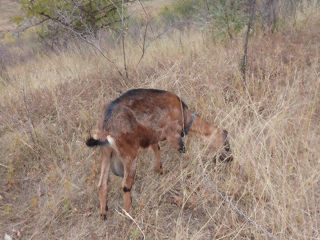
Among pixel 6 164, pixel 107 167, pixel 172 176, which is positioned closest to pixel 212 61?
pixel 172 176

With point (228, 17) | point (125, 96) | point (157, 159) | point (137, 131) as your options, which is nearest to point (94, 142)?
point (137, 131)

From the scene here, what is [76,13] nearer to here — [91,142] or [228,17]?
[228,17]

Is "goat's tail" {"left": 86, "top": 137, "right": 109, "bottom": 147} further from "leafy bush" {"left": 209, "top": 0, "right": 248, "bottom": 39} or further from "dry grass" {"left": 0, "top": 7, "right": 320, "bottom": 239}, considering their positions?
"leafy bush" {"left": 209, "top": 0, "right": 248, "bottom": 39}

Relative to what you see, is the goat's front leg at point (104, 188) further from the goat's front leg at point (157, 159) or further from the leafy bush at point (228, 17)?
the leafy bush at point (228, 17)

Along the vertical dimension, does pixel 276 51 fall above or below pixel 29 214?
above

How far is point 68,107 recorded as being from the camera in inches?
162

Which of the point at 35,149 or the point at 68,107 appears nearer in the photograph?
the point at 35,149

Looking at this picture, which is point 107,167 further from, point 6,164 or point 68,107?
point 68,107

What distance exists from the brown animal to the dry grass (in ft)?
0.58

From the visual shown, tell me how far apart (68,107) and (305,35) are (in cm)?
439

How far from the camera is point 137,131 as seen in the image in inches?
104

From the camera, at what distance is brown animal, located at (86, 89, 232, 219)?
2.52 m

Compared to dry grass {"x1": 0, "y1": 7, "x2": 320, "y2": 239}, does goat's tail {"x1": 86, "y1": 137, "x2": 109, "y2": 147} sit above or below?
above

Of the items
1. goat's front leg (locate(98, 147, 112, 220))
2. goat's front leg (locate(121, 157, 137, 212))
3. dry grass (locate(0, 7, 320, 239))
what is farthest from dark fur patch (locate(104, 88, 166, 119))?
dry grass (locate(0, 7, 320, 239))
